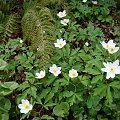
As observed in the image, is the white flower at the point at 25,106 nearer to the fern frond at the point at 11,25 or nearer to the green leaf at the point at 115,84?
the green leaf at the point at 115,84

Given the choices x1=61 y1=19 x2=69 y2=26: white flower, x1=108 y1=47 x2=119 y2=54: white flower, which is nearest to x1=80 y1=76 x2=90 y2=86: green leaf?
x1=108 y1=47 x2=119 y2=54: white flower

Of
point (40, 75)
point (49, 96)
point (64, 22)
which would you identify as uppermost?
point (64, 22)

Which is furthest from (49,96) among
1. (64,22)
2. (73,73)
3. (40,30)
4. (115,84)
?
(64,22)

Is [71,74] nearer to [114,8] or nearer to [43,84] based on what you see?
[43,84]

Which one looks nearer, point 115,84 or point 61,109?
point 115,84

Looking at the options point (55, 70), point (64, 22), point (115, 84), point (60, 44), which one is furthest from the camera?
point (64, 22)

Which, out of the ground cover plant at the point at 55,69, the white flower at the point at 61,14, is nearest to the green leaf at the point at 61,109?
the ground cover plant at the point at 55,69

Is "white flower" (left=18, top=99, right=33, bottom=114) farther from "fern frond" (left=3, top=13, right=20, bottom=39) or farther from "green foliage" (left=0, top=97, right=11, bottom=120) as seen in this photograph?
"fern frond" (left=3, top=13, right=20, bottom=39)

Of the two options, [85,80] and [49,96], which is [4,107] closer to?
[49,96]
